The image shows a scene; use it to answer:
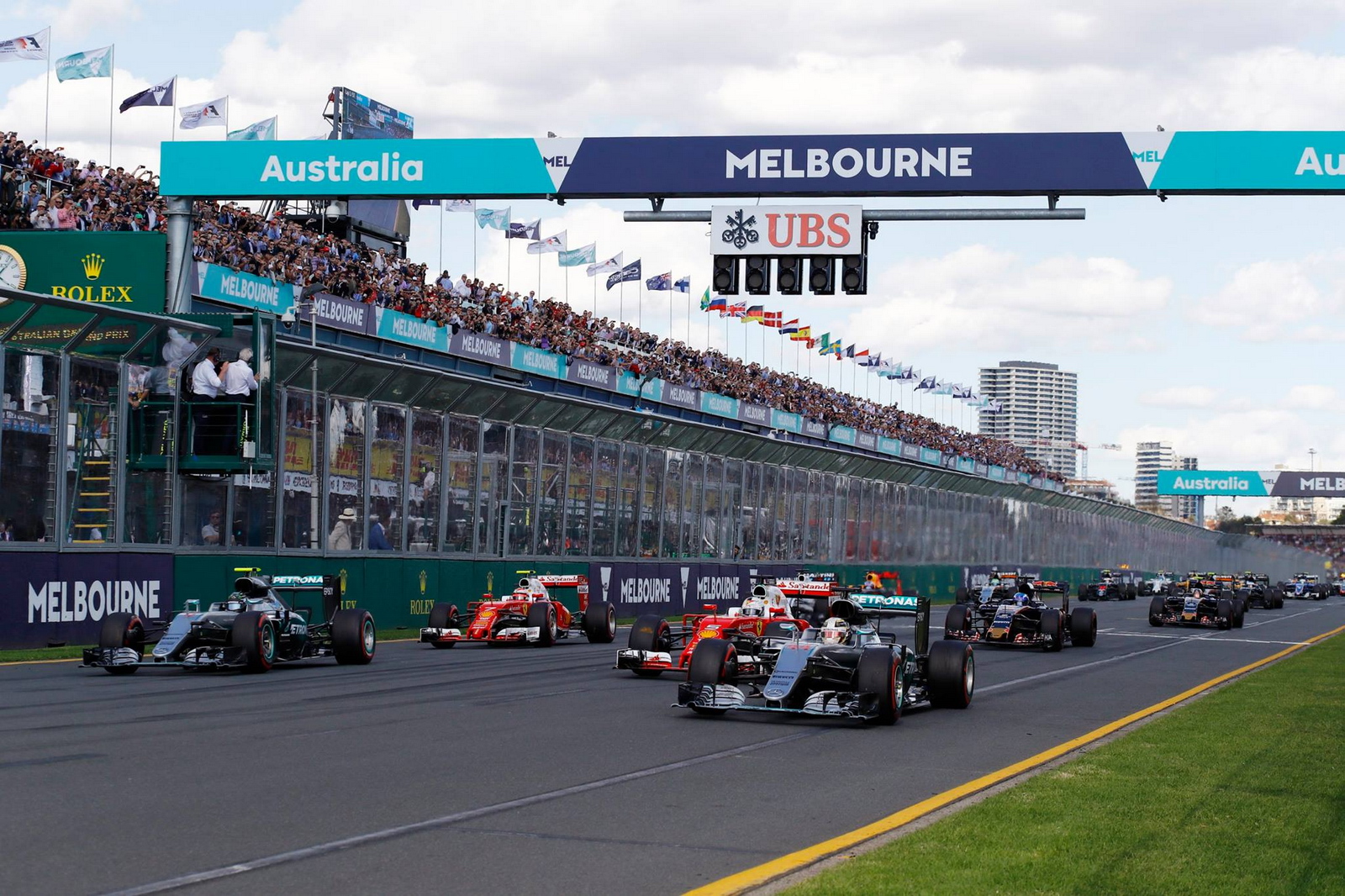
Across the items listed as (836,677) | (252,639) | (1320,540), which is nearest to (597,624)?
(252,639)

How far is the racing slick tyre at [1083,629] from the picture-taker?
96.5 ft

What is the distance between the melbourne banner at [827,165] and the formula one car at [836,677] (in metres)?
8.64

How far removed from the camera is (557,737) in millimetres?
12438

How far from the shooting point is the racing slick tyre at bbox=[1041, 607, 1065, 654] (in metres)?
27.3

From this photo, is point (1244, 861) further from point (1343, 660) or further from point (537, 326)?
point (537, 326)

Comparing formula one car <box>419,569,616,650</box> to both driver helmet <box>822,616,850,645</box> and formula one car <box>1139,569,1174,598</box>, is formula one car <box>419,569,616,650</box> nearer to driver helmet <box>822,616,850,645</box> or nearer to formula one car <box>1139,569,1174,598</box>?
driver helmet <box>822,616,850,645</box>

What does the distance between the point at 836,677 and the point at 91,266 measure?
17.1m

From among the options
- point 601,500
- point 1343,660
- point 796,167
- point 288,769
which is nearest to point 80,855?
point 288,769

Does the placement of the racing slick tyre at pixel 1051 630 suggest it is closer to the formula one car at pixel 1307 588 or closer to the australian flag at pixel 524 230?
the australian flag at pixel 524 230

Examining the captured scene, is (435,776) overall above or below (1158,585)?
above

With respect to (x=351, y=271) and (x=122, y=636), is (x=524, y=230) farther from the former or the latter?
(x=122, y=636)

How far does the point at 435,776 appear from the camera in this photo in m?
10.1

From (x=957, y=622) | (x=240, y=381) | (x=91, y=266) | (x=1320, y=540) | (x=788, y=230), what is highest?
(x=788, y=230)

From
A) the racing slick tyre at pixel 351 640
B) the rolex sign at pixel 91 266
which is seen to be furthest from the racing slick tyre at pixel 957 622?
the rolex sign at pixel 91 266
